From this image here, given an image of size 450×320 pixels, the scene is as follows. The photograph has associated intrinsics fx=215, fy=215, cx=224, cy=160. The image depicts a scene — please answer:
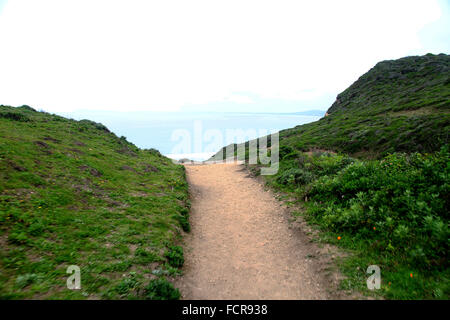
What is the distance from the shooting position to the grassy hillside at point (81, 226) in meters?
4.36

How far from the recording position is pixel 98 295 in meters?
4.16

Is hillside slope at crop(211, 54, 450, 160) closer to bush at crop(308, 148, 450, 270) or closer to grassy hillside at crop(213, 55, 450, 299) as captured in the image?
bush at crop(308, 148, 450, 270)

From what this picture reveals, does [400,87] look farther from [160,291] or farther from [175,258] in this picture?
[160,291]

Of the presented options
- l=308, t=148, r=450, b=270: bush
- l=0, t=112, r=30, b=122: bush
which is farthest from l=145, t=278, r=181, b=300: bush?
l=0, t=112, r=30, b=122: bush

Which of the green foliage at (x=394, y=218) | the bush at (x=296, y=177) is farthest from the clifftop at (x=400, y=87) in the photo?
the green foliage at (x=394, y=218)

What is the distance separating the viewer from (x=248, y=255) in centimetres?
666

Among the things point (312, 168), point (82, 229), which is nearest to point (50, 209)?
point (82, 229)

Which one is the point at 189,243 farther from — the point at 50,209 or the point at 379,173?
the point at 379,173

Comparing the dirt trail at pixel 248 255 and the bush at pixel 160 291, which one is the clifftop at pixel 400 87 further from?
the bush at pixel 160 291

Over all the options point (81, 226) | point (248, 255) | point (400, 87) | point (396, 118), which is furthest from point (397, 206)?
point (400, 87)

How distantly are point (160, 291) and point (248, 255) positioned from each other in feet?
9.93

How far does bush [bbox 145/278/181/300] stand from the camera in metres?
4.33
